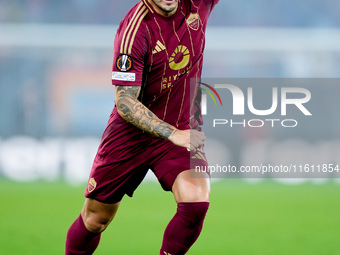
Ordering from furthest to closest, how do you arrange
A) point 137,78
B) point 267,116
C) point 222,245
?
point 267,116 < point 222,245 < point 137,78

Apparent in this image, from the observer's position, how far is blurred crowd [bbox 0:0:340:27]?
8.56 m

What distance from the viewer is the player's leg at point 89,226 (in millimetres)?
3293

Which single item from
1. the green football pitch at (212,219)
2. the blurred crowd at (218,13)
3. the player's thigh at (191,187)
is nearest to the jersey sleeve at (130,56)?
the player's thigh at (191,187)

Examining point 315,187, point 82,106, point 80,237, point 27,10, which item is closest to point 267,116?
point 315,187

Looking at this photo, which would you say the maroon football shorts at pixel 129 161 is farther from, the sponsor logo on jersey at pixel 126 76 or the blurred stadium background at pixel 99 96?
the blurred stadium background at pixel 99 96

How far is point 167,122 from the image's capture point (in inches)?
123

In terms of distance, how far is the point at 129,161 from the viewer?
124 inches

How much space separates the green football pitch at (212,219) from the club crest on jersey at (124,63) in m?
1.67

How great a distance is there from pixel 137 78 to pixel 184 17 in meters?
0.41

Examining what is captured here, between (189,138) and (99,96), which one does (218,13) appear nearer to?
(99,96)

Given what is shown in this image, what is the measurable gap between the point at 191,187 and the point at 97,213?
2.11ft

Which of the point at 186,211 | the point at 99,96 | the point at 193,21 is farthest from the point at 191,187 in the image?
the point at 99,96

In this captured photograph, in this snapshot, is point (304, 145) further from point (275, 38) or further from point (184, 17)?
point (184, 17)

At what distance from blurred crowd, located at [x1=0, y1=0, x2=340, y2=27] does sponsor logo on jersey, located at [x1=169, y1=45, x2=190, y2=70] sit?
5693mm
